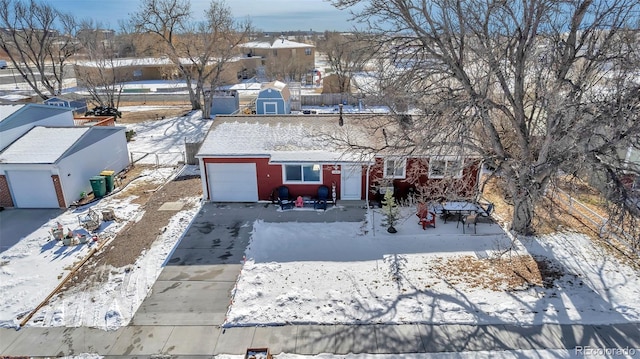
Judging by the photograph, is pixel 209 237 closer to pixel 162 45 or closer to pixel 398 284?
pixel 398 284

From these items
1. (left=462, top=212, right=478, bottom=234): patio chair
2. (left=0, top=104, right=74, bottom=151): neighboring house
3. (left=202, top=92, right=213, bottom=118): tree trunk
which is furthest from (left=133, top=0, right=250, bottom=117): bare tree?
(left=462, top=212, right=478, bottom=234): patio chair

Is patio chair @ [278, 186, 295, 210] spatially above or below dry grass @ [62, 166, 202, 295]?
above

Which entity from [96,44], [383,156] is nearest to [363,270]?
[383,156]

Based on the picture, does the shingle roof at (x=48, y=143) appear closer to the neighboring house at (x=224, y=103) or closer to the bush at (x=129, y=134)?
the bush at (x=129, y=134)

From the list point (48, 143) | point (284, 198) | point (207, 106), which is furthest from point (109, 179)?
point (207, 106)

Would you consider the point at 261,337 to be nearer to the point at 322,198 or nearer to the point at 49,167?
the point at 322,198

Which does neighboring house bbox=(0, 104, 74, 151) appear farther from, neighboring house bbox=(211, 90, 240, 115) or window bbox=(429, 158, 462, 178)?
window bbox=(429, 158, 462, 178)
